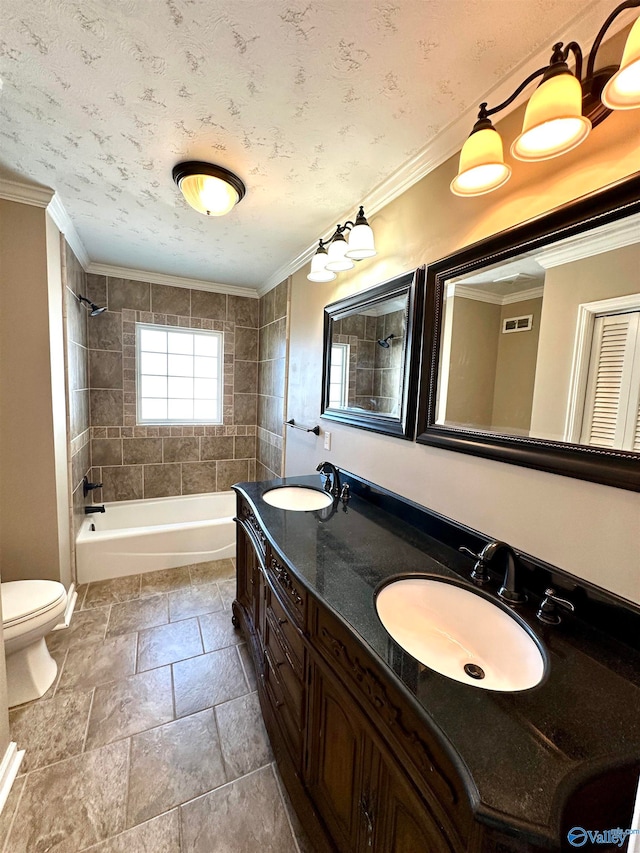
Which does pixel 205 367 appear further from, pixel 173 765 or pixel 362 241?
pixel 173 765

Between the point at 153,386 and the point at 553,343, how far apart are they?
336cm

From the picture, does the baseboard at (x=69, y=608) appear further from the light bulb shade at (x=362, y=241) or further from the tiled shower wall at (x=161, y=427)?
the light bulb shade at (x=362, y=241)

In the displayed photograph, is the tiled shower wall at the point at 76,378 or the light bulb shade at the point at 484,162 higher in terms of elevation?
the light bulb shade at the point at 484,162

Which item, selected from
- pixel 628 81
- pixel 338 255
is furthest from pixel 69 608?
pixel 628 81

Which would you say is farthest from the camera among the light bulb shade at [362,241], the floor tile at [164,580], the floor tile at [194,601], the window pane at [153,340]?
the window pane at [153,340]

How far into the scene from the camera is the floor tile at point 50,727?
1360 millimetres

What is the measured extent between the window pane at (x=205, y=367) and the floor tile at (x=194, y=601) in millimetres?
2060

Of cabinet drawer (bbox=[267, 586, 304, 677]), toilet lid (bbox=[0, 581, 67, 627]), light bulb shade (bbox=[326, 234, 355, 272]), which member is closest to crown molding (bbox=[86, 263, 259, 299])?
light bulb shade (bbox=[326, 234, 355, 272])

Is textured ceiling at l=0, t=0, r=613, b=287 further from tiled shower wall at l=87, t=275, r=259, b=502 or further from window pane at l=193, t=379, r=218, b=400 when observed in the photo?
window pane at l=193, t=379, r=218, b=400

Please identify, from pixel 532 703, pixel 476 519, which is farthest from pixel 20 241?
pixel 532 703

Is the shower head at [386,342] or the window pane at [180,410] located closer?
the shower head at [386,342]

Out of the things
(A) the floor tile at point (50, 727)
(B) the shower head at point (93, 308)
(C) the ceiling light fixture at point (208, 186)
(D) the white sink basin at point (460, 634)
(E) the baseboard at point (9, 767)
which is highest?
(C) the ceiling light fixture at point (208, 186)

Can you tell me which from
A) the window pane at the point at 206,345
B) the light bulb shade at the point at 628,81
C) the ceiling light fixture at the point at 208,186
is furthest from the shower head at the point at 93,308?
the light bulb shade at the point at 628,81

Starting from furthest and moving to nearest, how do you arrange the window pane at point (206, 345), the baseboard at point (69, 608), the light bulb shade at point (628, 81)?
the window pane at point (206, 345) → the baseboard at point (69, 608) → the light bulb shade at point (628, 81)
